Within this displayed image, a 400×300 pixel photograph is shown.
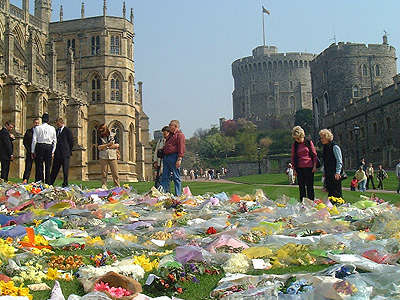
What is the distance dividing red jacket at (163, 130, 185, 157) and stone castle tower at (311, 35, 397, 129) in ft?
190

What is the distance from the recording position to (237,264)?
496cm

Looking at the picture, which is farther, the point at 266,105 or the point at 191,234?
the point at 266,105

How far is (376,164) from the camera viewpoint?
4991 cm

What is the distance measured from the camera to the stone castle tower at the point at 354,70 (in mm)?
68812

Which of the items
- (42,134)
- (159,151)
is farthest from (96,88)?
(159,151)

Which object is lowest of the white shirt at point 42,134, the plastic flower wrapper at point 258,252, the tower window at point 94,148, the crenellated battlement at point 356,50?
the plastic flower wrapper at point 258,252

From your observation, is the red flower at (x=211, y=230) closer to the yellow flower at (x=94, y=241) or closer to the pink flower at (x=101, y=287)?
the yellow flower at (x=94, y=241)

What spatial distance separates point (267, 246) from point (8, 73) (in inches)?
1190

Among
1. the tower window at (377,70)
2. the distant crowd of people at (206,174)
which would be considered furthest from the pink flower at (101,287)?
the tower window at (377,70)

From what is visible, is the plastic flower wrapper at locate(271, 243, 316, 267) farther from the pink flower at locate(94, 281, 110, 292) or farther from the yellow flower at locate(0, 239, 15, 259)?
the yellow flower at locate(0, 239, 15, 259)

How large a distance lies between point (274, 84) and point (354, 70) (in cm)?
4683

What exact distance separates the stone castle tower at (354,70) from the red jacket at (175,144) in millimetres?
57821

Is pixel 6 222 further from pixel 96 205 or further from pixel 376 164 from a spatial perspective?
pixel 376 164

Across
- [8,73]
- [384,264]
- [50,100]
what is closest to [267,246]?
[384,264]
